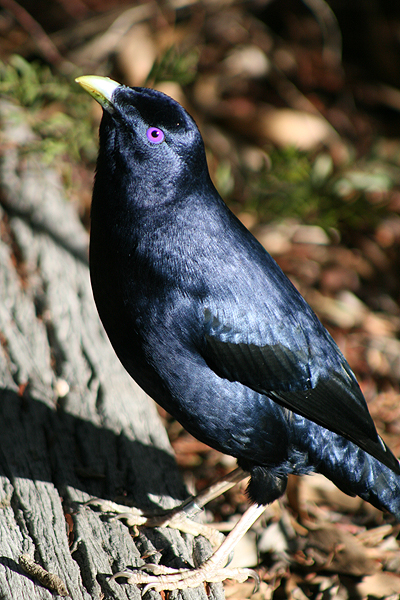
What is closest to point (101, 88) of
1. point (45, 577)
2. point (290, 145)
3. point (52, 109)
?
point (45, 577)

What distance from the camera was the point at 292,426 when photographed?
2754mm

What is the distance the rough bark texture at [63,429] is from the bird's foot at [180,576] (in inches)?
1.7

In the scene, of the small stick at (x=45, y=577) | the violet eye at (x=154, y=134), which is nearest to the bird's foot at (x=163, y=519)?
the small stick at (x=45, y=577)

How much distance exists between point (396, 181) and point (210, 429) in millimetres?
4558

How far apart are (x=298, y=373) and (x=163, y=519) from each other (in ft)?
3.33

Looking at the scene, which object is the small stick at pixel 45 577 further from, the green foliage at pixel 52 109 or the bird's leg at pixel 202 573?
the green foliage at pixel 52 109

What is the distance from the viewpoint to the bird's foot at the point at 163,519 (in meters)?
2.81

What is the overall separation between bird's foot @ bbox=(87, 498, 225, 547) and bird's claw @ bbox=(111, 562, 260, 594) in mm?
248

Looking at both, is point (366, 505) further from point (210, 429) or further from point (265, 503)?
point (210, 429)

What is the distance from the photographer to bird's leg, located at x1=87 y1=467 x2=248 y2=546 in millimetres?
2812

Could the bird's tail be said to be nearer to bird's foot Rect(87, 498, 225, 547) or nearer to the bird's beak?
bird's foot Rect(87, 498, 225, 547)

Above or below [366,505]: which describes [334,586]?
below

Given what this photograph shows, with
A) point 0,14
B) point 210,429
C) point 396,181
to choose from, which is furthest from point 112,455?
point 0,14

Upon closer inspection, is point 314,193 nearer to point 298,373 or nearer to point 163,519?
point 298,373
